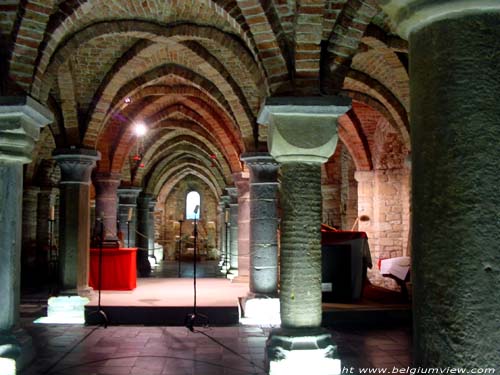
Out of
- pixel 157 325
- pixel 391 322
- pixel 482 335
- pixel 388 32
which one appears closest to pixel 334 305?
pixel 391 322

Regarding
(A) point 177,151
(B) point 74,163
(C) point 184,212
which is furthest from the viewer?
(C) point 184,212

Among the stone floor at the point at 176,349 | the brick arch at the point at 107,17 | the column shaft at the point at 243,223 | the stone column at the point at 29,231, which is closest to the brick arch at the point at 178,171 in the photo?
the stone column at the point at 29,231

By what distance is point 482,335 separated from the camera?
1592mm

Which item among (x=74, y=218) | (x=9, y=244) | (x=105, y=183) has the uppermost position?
(x=105, y=183)

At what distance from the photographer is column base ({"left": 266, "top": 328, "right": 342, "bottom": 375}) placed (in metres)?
4.28

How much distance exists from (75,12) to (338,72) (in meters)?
2.69

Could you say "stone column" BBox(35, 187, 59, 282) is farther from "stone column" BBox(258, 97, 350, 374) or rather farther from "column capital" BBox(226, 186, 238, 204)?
"stone column" BBox(258, 97, 350, 374)

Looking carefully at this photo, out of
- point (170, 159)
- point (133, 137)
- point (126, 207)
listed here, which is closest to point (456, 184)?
point (133, 137)

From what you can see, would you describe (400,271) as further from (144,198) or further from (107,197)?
(144,198)

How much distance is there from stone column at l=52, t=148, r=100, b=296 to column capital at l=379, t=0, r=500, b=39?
6.47 m

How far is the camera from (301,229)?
438 cm

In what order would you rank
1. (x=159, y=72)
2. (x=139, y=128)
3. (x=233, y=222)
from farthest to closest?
1. (x=233, y=222)
2. (x=139, y=128)
3. (x=159, y=72)

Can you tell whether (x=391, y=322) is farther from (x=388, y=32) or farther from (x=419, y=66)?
(x=419, y=66)

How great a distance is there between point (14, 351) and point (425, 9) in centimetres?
426
